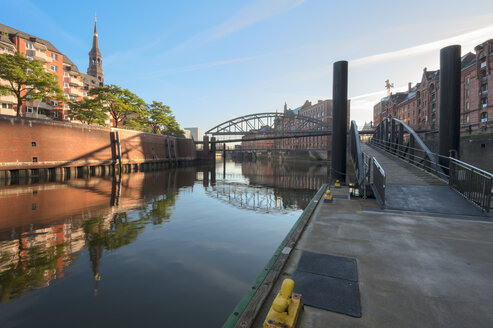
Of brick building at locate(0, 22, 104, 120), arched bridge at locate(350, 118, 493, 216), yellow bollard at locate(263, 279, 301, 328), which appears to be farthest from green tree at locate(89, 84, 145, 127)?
yellow bollard at locate(263, 279, 301, 328)

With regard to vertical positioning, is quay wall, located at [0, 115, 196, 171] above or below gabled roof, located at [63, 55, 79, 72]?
below

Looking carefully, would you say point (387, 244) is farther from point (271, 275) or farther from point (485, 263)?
point (271, 275)

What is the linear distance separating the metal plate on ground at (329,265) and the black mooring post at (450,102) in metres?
Result: 11.1

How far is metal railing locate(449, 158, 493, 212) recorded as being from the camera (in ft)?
27.0

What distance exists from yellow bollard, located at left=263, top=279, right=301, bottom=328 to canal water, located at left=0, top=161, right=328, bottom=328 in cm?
→ 217

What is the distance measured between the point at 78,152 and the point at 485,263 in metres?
45.0

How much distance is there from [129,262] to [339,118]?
1498 cm

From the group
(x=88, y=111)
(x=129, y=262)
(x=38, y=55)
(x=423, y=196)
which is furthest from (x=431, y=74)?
(x=38, y=55)

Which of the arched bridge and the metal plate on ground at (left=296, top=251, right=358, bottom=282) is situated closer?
the metal plate on ground at (left=296, top=251, right=358, bottom=282)

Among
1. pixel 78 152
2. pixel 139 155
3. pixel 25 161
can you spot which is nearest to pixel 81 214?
pixel 25 161

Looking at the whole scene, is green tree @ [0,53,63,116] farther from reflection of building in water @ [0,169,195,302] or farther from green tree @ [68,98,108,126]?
reflection of building in water @ [0,169,195,302]

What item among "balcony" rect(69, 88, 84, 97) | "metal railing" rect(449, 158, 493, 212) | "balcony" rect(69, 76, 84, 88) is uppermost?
"balcony" rect(69, 76, 84, 88)

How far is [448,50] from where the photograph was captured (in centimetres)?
1259

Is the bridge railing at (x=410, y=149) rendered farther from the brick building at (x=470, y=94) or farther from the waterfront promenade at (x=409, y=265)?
the brick building at (x=470, y=94)
